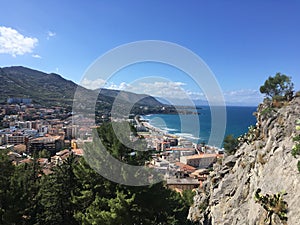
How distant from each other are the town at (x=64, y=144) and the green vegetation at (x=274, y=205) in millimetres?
3644

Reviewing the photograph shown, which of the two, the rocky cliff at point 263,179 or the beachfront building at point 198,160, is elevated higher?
the rocky cliff at point 263,179

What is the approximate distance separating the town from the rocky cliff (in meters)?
3.69

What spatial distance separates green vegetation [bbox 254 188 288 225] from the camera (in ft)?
19.1

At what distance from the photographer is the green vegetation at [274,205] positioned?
5832mm

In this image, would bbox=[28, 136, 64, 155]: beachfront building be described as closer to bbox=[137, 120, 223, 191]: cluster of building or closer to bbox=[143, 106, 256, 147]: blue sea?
bbox=[143, 106, 256, 147]: blue sea

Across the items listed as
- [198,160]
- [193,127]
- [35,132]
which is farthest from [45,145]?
[193,127]

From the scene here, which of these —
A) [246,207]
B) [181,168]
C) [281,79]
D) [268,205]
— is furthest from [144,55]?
[181,168]

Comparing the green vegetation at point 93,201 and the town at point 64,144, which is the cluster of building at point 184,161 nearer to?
the town at point 64,144

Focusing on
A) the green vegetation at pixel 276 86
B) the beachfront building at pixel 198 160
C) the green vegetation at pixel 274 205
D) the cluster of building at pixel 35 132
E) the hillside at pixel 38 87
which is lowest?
the beachfront building at pixel 198 160

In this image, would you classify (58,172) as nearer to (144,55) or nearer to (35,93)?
(144,55)

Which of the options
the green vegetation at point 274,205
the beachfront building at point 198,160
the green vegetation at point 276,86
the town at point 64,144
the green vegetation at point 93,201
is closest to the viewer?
the green vegetation at point 274,205


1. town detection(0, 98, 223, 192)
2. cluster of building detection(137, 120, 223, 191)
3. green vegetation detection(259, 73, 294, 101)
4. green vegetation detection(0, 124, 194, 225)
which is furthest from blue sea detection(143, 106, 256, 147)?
green vegetation detection(0, 124, 194, 225)

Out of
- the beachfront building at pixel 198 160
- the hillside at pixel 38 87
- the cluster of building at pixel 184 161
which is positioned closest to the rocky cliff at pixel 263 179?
the cluster of building at pixel 184 161

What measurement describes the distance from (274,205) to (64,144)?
59735 mm
